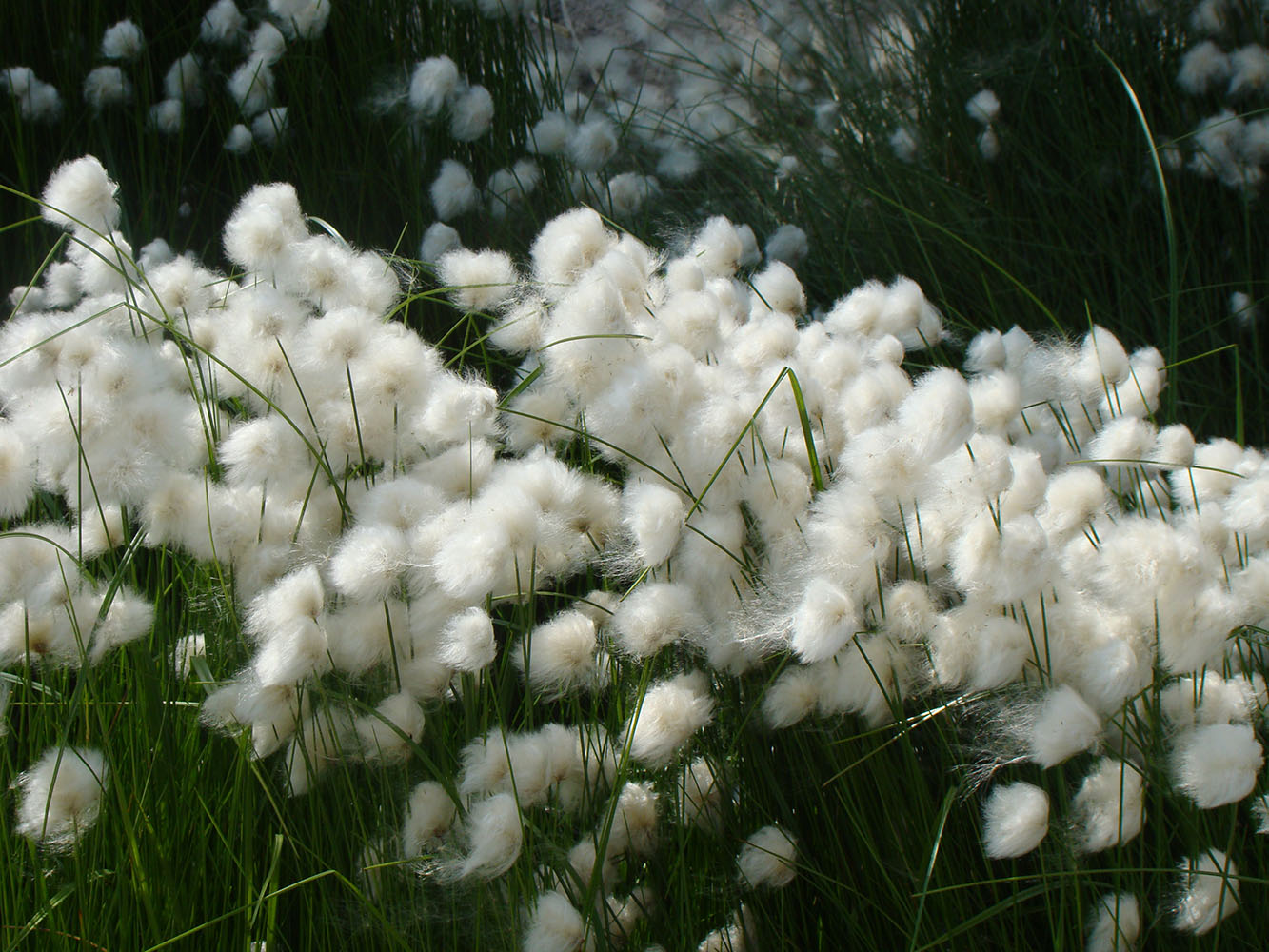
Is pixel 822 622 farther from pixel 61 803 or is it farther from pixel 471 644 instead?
pixel 61 803

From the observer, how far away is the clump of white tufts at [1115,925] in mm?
1150

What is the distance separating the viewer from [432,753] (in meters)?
1.32

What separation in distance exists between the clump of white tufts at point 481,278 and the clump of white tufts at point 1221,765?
1.13 meters

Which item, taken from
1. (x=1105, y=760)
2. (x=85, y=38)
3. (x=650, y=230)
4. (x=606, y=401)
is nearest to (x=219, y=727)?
(x=606, y=401)

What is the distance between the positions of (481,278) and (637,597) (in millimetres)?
704

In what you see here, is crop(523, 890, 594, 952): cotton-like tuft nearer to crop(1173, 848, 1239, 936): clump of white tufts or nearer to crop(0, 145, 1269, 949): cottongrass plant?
crop(0, 145, 1269, 949): cottongrass plant

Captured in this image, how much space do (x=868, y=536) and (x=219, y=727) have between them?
2.56ft

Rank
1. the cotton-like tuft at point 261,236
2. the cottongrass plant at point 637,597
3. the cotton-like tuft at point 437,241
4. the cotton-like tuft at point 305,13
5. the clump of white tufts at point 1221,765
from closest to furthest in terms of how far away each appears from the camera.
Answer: the clump of white tufts at point 1221,765 → the cottongrass plant at point 637,597 → the cotton-like tuft at point 261,236 → the cotton-like tuft at point 437,241 → the cotton-like tuft at point 305,13

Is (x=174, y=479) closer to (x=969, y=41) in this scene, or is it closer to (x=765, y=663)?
(x=765, y=663)

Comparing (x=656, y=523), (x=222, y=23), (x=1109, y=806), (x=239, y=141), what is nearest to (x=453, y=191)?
(x=239, y=141)

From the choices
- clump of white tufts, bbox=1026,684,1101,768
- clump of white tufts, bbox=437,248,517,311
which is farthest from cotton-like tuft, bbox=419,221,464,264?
clump of white tufts, bbox=1026,684,1101,768

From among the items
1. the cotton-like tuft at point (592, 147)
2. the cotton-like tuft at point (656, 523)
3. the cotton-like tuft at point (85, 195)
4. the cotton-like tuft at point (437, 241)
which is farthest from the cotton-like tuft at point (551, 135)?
the cotton-like tuft at point (656, 523)

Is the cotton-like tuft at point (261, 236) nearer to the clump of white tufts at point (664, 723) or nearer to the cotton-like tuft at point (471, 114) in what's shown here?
the clump of white tufts at point (664, 723)

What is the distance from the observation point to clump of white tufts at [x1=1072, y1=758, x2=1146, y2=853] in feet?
3.60
